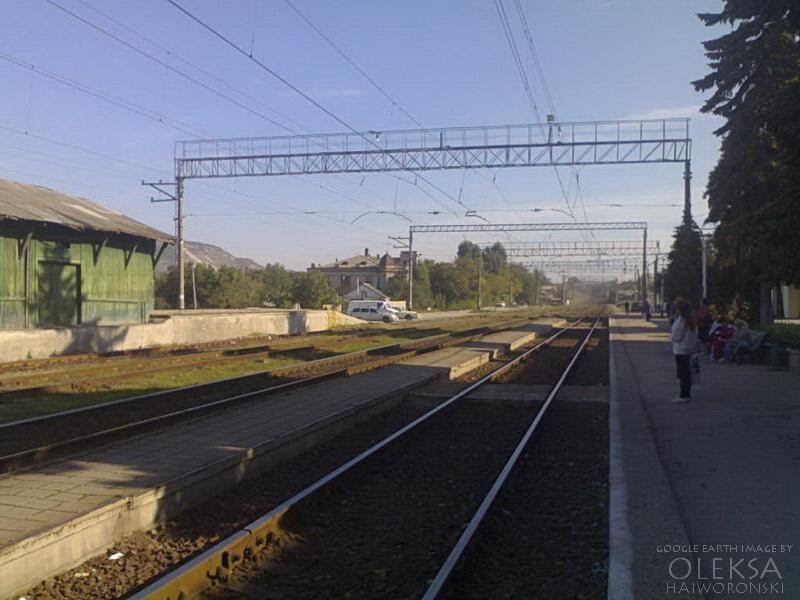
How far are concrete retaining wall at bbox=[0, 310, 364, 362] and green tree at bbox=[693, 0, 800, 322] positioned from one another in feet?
60.6

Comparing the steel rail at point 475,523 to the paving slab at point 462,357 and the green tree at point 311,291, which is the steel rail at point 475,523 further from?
the green tree at point 311,291

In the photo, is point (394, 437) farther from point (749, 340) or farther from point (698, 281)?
point (698, 281)

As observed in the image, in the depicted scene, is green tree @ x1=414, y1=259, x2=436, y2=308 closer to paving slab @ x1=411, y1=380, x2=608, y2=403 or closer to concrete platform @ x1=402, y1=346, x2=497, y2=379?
concrete platform @ x1=402, y1=346, x2=497, y2=379

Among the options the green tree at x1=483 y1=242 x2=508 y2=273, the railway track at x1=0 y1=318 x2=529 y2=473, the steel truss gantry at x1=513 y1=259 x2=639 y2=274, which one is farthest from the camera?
the green tree at x1=483 y1=242 x2=508 y2=273

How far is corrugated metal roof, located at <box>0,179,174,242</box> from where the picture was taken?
929 inches

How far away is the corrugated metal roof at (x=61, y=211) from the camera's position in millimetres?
23592

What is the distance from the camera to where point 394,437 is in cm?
952

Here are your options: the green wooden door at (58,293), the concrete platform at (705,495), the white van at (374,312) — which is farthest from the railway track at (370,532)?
the white van at (374,312)

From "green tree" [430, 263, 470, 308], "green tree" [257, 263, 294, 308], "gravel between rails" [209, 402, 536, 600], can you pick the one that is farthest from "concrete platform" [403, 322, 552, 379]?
"green tree" [430, 263, 470, 308]

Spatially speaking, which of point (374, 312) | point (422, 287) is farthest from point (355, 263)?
point (374, 312)

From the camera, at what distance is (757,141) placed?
79.9ft

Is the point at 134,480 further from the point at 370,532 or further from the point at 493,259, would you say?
the point at 493,259

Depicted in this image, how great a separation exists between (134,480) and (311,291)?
230 feet

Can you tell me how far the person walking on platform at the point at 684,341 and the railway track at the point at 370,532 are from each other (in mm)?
3930
